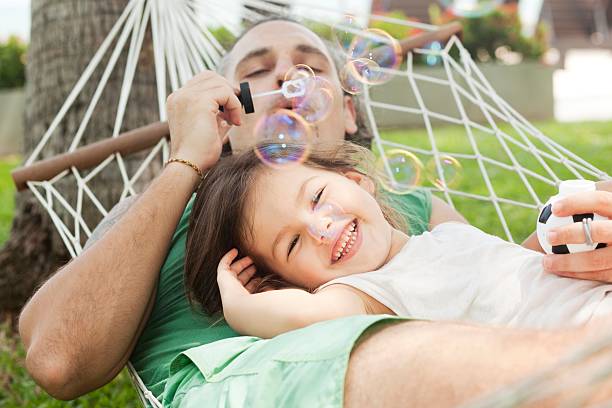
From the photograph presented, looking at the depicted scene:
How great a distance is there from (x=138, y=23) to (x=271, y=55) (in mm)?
672

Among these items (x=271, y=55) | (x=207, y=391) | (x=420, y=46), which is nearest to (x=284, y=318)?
(x=207, y=391)

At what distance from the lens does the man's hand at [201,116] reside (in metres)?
1.64

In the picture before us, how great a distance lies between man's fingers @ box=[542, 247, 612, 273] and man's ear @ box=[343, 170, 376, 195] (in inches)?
19.0

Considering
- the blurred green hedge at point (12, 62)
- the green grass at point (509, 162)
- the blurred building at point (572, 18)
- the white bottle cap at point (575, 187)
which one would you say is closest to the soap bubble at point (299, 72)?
the white bottle cap at point (575, 187)

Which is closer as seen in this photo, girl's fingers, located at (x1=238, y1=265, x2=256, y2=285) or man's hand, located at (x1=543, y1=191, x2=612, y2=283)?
man's hand, located at (x1=543, y1=191, x2=612, y2=283)

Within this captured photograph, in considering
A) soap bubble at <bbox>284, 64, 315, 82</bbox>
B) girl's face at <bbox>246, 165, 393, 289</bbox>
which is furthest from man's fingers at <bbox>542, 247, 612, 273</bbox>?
soap bubble at <bbox>284, 64, 315, 82</bbox>

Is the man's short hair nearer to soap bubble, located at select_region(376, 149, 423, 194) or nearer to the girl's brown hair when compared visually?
soap bubble, located at select_region(376, 149, 423, 194)

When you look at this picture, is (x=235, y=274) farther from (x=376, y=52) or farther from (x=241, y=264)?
(x=376, y=52)

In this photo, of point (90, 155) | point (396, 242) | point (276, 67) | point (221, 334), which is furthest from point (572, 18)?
point (221, 334)

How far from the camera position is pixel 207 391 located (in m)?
1.13

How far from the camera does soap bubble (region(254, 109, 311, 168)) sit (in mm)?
1530

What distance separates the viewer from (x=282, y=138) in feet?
5.83

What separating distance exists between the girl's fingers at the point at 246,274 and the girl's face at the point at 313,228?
0.10 ft

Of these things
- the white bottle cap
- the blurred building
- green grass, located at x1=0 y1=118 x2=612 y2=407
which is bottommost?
green grass, located at x1=0 y1=118 x2=612 y2=407
